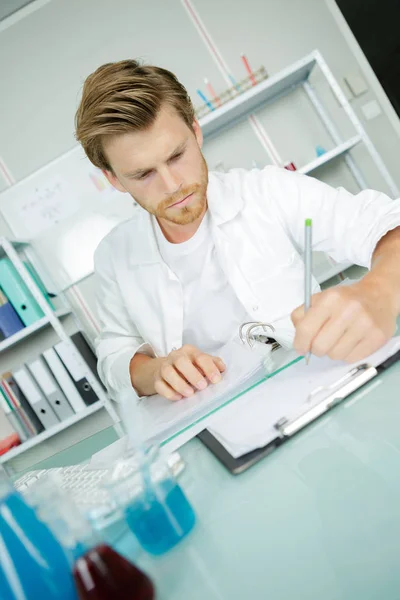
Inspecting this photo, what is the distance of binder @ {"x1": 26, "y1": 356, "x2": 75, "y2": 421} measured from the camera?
2.19 metres

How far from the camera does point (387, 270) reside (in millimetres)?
814

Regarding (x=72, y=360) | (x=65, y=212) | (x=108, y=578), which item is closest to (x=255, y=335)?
(x=108, y=578)

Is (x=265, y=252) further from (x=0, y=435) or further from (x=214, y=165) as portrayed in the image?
(x=0, y=435)

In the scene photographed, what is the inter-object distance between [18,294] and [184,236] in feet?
3.95

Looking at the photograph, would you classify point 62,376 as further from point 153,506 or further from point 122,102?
point 153,506

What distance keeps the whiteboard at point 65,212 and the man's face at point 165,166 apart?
1275 mm

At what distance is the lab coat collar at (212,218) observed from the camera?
1.28m

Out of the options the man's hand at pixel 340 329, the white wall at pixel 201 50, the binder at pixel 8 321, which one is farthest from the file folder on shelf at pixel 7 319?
the man's hand at pixel 340 329

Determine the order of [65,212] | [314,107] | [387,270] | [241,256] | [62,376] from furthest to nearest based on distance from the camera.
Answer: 1. [65,212]
2. [314,107]
3. [62,376]
4. [241,256]
5. [387,270]

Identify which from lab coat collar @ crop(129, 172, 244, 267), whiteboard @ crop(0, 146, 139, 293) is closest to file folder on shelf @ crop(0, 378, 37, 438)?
whiteboard @ crop(0, 146, 139, 293)

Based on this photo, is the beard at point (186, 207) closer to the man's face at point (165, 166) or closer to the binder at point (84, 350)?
the man's face at point (165, 166)

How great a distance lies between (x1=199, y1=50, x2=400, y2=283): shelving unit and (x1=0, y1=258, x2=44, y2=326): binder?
1.15m

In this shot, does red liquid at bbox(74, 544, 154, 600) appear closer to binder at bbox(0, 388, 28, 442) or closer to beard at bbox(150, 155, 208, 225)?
beard at bbox(150, 155, 208, 225)

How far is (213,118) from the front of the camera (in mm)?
2123
